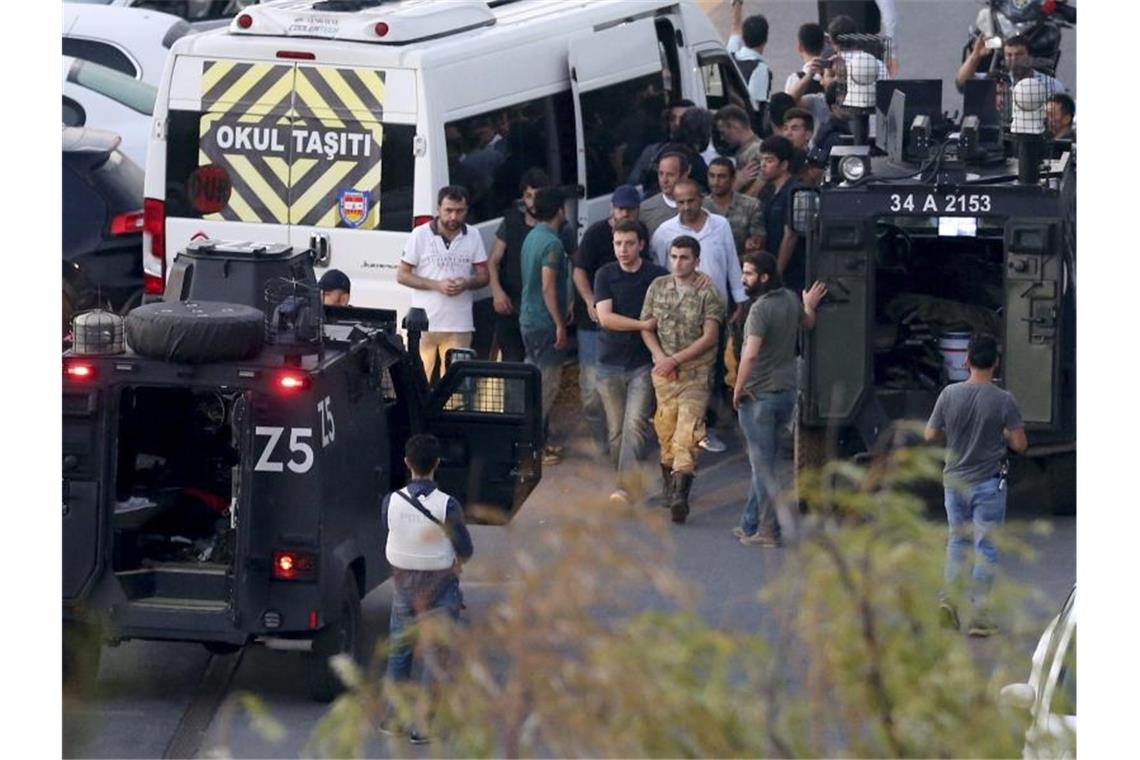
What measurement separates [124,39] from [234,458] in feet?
30.0

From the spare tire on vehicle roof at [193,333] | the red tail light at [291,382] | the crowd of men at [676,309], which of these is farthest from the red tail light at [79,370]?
the crowd of men at [676,309]

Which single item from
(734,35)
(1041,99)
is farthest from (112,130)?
(1041,99)

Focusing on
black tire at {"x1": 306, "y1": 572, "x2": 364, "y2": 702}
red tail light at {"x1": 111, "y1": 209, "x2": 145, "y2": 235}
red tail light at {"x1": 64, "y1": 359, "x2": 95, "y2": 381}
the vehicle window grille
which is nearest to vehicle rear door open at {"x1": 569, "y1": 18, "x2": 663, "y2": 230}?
red tail light at {"x1": 111, "y1": 209, "x2": 145, "y2": 235}

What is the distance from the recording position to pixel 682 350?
1151 cm

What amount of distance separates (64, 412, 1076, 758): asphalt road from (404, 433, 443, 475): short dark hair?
0.44 m

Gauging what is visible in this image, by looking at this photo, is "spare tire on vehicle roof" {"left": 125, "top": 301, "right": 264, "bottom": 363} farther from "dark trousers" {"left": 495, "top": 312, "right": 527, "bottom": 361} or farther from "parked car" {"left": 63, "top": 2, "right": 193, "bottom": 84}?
"parked car" {"left": 63, "top": 2, "right": 193, "bottom": 84}

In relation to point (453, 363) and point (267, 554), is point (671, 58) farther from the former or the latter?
point (267, 554)

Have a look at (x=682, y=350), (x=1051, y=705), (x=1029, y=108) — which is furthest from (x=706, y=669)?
(x=682, y=350)

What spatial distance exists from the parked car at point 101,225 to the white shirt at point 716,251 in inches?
158

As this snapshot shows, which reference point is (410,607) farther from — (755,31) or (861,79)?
(755,31)

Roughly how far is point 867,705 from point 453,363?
6.39m

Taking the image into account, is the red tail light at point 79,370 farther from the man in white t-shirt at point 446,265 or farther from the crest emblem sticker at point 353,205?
the crest emblem sticker at point 353,205

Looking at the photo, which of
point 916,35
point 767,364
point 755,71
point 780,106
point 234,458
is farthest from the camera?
point 916,35

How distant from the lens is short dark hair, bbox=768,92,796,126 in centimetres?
1557
